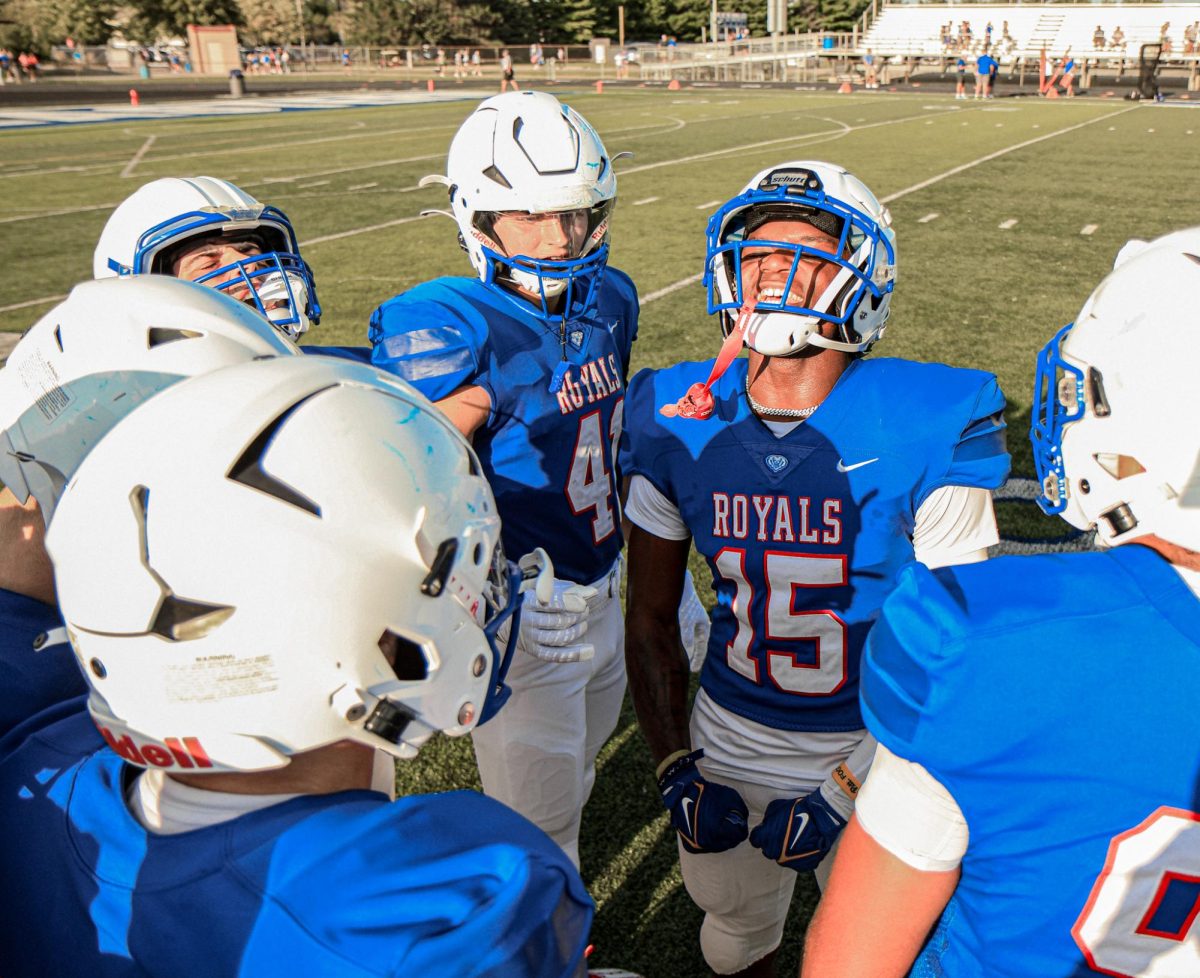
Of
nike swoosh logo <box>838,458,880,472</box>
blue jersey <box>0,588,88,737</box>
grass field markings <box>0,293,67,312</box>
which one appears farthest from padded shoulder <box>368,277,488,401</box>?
grass field markings <box>0,293,67,312</box>

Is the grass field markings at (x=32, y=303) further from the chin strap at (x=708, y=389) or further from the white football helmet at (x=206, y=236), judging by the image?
the chin strap at (x=708, y=389)

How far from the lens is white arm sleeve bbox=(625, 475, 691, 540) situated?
2.54 meters

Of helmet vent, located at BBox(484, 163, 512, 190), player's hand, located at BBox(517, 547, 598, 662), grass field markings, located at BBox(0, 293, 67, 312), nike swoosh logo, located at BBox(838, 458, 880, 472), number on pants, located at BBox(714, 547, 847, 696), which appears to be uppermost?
helmet vent, located at BBox(484, 163, 512, 190)

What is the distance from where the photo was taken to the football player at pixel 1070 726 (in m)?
1.25

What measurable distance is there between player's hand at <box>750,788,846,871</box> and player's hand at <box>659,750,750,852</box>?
7 centimetres

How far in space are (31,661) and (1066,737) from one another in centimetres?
159

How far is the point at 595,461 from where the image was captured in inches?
121

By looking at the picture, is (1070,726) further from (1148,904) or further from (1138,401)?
(1138,401)

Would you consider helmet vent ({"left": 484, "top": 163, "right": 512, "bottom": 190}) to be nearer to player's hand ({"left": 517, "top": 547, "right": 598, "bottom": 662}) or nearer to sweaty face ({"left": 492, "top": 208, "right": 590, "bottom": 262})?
sweaty face ({"left": 492, "top": 208, "right": 590, "bottom": 262})

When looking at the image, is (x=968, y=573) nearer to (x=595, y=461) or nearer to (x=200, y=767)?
(x=200, y=767)

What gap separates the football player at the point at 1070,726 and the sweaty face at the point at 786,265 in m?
1.06

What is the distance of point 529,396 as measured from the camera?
2.88 m

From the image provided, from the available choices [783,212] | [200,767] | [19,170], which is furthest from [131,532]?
[19,170]

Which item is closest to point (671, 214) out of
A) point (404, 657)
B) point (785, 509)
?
point (785, 509)
